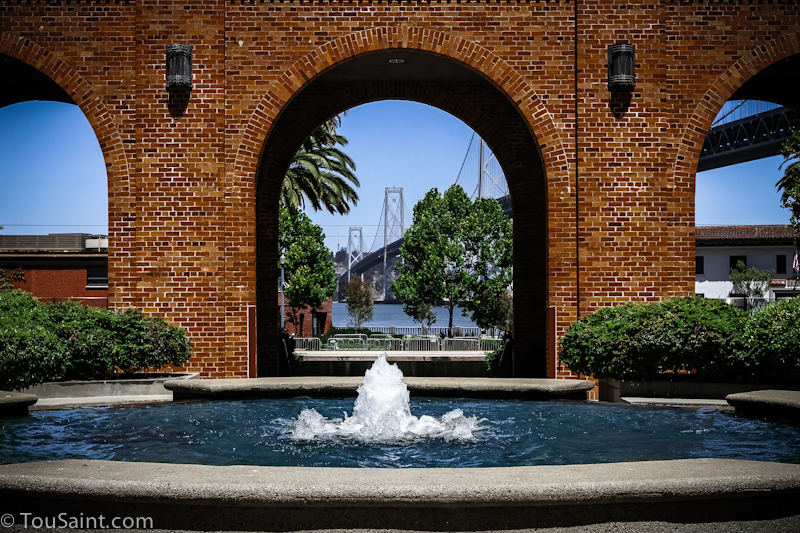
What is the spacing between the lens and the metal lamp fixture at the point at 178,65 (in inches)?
431

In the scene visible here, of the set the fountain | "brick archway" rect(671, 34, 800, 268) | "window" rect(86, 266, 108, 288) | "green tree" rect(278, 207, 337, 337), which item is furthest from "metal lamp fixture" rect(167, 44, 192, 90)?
"green tree" rect(278, 207, 337, 337)

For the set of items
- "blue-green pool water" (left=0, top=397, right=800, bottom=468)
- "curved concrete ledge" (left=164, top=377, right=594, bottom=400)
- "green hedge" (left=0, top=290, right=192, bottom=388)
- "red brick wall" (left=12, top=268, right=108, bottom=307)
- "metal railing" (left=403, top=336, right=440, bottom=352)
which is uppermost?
"red brick wall" (left=12, top=268, right=108, bottom=307)

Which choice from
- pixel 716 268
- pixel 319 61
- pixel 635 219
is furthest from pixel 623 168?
pixel 716 268

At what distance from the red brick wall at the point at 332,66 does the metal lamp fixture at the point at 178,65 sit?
218mm

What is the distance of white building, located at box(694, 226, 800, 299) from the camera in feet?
195

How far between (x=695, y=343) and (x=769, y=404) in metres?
1.57

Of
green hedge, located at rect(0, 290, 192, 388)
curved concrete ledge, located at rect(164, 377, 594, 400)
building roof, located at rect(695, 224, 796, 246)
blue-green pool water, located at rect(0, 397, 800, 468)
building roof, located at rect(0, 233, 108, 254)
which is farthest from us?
building roof, located at rect(695, 224, 796, 246)

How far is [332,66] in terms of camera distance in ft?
37.3

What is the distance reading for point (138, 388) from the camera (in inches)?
367

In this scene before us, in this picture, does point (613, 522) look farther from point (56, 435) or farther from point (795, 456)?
point (56, 435)

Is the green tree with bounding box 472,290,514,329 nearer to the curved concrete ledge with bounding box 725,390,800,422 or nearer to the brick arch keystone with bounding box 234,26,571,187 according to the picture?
the brick arch keystone with bounding box 234,26,571,187

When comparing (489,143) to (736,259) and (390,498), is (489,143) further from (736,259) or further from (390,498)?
(736,259)

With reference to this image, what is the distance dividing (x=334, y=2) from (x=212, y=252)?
4120mm

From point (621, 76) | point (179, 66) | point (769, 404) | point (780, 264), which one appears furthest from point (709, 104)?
point (780, 264)
